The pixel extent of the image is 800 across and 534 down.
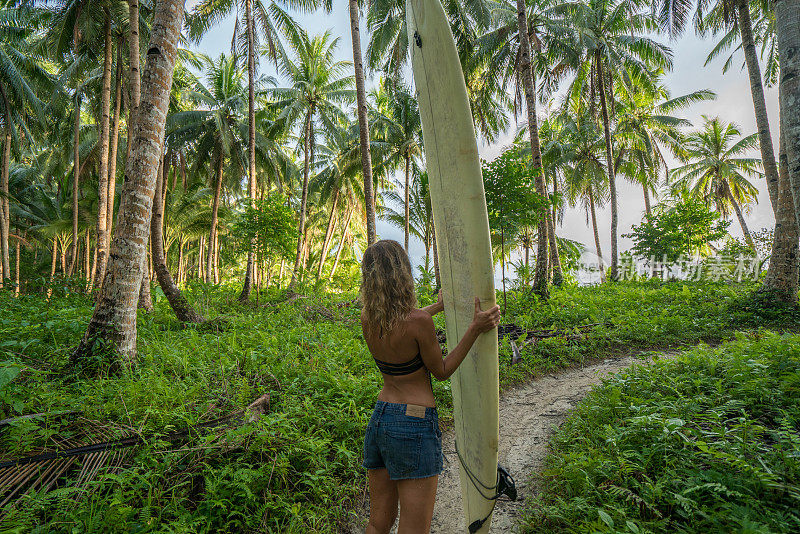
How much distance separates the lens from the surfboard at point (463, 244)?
1.85m

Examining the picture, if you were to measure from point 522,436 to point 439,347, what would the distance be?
2602 mm

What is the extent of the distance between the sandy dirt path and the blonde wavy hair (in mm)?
1796

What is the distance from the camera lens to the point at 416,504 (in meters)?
1.54

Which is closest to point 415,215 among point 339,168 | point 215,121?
point 339,168

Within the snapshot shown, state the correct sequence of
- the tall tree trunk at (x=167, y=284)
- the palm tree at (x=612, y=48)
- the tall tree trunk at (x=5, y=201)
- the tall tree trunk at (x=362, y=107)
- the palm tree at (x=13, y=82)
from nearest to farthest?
1. the tall tree trunk at (x=167, y=284)
2. the tall tree trunk at (x=362, y=107)
3. the palm tree at (x=13, y=82)
4. the tall tree trunk at (x=5, y=201)
5. the palm tree at (x=612, y=48)

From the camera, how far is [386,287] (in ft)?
5.49

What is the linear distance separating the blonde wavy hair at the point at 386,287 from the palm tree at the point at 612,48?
50.6ft

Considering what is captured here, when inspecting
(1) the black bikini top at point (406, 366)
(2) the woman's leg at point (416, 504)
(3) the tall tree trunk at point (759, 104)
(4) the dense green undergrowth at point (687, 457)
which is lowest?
(4) the dense green undergrowth at point (687, 457)

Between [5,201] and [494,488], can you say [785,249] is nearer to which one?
[494,488]

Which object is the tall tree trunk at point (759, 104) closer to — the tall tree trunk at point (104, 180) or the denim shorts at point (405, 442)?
the denim shorts at point (405, 442)

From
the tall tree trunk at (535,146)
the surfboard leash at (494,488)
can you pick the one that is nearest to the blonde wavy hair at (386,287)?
the surfboard leash at (494,488)

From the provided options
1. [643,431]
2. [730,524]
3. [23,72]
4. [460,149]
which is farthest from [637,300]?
[23,72]

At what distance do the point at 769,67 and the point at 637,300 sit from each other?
1208 cm

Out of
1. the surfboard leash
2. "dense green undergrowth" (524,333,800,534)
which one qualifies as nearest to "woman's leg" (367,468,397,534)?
the surfboard leash
